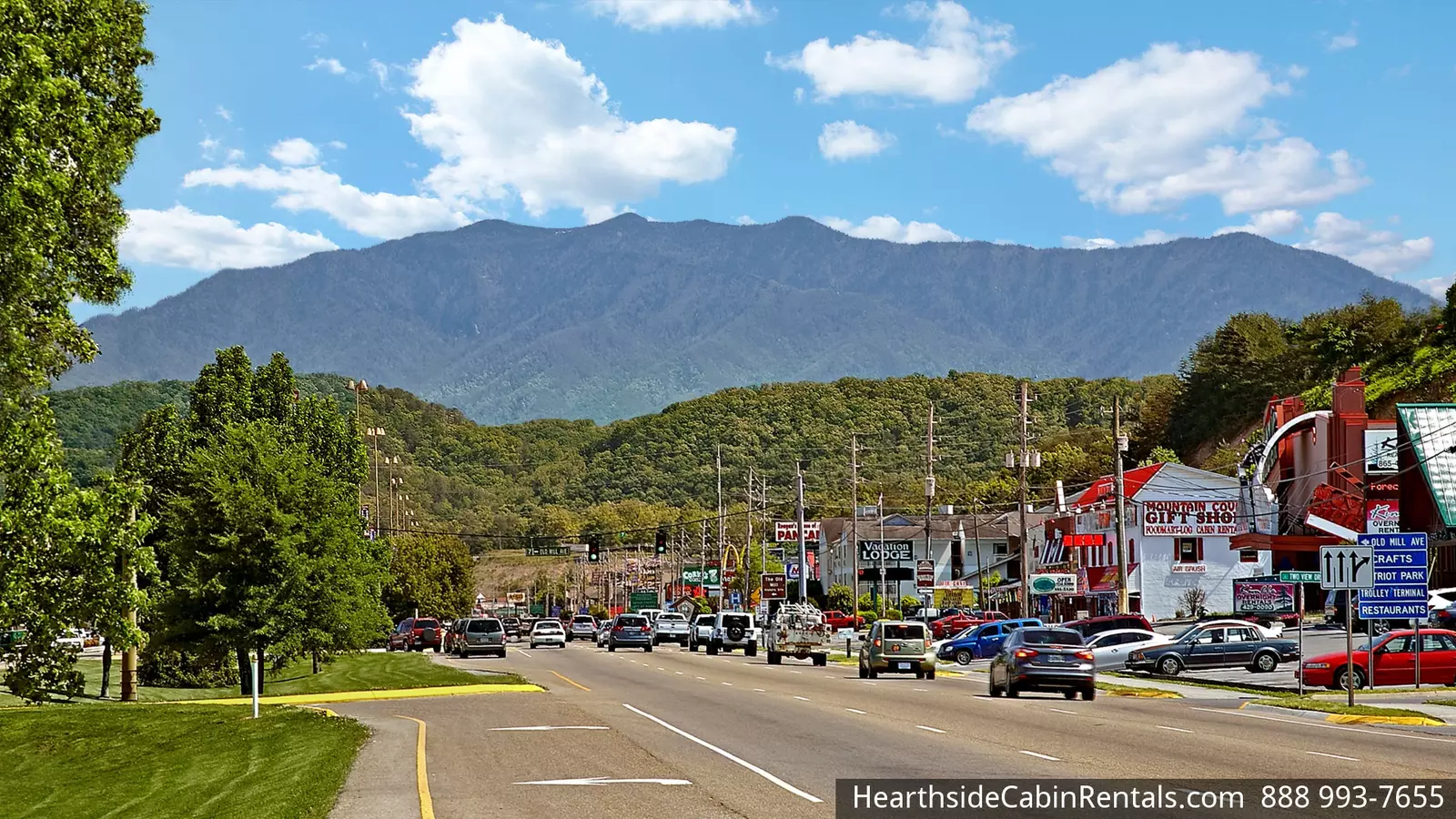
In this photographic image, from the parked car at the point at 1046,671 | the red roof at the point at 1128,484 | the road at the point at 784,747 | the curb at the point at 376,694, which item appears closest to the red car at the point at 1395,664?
the road at the point at 784,747

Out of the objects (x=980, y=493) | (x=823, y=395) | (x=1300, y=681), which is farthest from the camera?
(x=823, y=395)

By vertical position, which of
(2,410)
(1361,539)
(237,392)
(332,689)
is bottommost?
(332,689)

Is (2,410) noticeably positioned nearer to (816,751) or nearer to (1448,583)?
(816,751)

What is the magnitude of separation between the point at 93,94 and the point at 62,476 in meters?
Result: 6.45

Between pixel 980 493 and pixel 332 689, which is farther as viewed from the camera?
pixel 980 493

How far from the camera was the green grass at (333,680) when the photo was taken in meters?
43.6

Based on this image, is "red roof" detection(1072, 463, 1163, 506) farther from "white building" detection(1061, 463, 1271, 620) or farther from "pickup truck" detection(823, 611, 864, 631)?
"pickup truck" detection(823, 611, 864, 631)

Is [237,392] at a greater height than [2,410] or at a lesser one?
greater

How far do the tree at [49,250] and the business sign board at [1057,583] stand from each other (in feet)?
155

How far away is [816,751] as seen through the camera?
844 inches

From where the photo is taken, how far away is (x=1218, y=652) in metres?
49.6

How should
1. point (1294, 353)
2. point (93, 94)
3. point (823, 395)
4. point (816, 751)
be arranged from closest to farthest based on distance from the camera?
1. point (816, 751)
2. point (93, 94)
3. point (1294, 353)
4. point (823, 395)

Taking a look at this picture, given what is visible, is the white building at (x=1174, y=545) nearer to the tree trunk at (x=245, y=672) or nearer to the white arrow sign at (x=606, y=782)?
the tree trunk at (x=245, y=672)

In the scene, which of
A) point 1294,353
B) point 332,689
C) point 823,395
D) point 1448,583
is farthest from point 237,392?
point 823,395
